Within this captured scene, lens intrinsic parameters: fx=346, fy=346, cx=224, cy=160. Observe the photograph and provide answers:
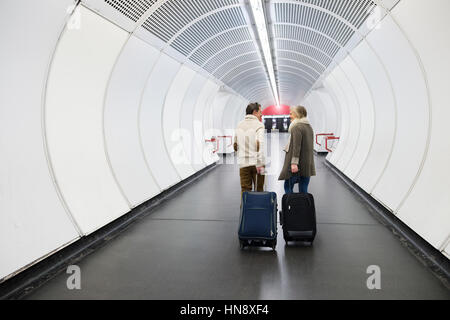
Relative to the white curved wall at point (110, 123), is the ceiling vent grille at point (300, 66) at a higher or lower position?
higher

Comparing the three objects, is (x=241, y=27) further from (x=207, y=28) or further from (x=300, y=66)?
(x=300, y=66)

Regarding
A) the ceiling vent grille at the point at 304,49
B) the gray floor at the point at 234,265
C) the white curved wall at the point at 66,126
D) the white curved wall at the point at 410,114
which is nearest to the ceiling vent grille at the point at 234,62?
the ceiling vent grille at the point at 304,49

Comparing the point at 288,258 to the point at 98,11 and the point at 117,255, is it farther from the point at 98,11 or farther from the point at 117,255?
the point at 98,11

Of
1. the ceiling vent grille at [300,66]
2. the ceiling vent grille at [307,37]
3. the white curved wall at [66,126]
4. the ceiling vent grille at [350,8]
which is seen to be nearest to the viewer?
the white curved wall at [66,126]

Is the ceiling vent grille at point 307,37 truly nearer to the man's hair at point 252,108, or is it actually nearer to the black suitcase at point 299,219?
the man's hair at point 252,108

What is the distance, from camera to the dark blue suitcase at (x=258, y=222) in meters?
4.64

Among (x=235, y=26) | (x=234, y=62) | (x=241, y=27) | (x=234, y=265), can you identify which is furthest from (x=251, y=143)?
(x=234, y=62)

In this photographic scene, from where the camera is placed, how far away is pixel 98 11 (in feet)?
15.5

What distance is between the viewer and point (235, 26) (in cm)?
866

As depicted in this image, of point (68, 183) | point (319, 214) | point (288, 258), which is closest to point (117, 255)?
point (68, 183)

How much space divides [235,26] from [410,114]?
15.6 feet

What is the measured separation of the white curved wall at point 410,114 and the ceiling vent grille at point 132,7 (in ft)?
12.6

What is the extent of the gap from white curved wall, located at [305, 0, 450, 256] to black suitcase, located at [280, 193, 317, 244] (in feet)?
4.84

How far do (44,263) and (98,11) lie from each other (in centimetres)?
333
